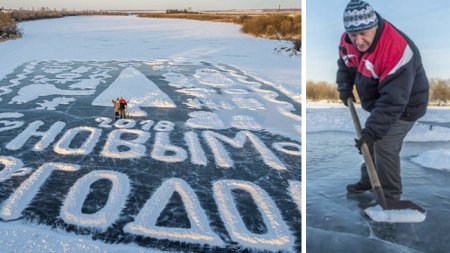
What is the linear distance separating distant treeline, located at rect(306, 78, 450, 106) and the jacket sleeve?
0.12 meters

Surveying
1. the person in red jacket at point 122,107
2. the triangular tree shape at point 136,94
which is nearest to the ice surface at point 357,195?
the person in red jacket at point 122,107

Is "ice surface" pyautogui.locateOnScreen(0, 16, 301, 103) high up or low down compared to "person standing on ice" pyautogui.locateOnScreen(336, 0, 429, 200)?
down

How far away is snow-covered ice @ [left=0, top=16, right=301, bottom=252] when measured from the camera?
2.12 m

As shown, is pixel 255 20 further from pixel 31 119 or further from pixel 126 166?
pixel 126 166

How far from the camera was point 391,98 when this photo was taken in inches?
49.3

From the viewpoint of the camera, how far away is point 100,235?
2.08 m

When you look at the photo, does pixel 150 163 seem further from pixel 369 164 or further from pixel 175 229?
pixel 369 164

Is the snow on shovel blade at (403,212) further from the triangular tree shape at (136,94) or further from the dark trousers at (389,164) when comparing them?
the triangular tree shape at (136,94)

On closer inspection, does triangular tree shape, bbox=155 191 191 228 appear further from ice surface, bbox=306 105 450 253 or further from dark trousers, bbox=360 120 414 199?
dark trousers, bbox=360 120 414 199

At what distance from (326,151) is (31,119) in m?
3.23

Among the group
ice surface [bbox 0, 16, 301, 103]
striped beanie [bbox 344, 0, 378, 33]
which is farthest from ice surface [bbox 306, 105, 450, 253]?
ice surface [bbox 0, 16, 301, 103]

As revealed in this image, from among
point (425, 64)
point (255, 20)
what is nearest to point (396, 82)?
point (425, 64)

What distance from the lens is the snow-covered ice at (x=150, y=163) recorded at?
2.12 m

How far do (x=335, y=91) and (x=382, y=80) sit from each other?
20 centimetres
